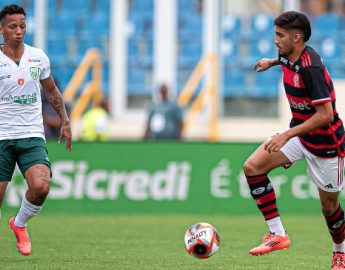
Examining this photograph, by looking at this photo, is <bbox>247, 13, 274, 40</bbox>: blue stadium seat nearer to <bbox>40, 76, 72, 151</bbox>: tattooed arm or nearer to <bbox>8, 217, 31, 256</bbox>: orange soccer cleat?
<bbox>40, 76, 72, 151</bbox>: tattooed arm

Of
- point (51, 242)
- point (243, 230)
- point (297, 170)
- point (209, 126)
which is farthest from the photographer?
point (209, 126)

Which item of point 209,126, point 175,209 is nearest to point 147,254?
point 175,209

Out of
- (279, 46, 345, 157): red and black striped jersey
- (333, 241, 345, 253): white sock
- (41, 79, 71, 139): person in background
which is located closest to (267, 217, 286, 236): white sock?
(333, 241, 345, 253): white sock

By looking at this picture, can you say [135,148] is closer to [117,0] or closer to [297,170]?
[297,170]

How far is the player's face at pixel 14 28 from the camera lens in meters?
9.66

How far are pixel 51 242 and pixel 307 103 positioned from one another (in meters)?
4.10

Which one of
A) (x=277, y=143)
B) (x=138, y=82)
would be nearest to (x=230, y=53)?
(x=138, y=82)

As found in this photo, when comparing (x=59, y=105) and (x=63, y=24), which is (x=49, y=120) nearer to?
(x=63, y=24)

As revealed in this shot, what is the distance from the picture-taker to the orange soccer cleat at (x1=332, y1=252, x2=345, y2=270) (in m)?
9.45

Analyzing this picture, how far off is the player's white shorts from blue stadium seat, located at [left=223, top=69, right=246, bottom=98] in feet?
38.6

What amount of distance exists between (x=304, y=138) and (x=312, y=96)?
0.63 m

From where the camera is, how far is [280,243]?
9.38 m

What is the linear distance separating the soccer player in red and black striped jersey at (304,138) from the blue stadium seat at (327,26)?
11.5 meters

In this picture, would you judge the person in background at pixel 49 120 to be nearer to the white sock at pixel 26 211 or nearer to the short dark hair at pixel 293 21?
the white sock at pixel 26 211
